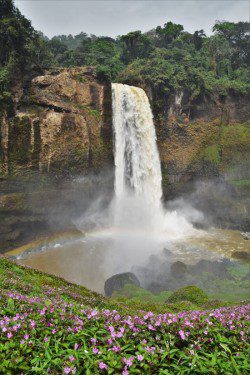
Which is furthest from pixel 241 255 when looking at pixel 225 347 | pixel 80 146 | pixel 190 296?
pixel 225 347

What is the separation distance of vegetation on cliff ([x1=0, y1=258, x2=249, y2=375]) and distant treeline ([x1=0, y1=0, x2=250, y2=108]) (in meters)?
20.9

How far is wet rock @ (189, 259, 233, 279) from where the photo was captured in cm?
1919

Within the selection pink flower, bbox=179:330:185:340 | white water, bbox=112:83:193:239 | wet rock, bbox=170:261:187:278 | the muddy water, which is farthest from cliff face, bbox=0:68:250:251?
pink flower, bbox=179:330:185:340

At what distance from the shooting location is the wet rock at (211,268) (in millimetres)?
19188

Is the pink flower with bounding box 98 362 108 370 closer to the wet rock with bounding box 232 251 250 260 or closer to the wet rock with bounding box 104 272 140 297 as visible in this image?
the wet rock with bounding box 104 272 140 297

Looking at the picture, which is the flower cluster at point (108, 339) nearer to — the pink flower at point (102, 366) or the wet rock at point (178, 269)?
the pink flower at point (102, 366)

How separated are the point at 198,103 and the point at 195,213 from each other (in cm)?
1193

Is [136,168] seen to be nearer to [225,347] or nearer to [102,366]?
[225,347]

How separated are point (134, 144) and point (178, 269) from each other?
1355cm

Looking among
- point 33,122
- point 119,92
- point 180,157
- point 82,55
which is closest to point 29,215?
point 33,122

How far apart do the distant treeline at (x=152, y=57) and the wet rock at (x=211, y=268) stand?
58.4ft

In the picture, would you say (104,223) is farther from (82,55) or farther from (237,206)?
(82,55)

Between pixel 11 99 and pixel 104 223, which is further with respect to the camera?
pixel 104 223

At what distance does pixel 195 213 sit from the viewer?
106 ft
